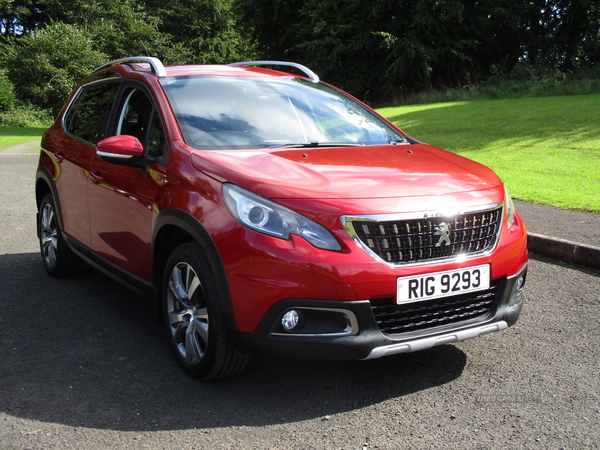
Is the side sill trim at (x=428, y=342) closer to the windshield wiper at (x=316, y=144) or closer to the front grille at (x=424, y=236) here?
the front grille at (x=424, y=236)

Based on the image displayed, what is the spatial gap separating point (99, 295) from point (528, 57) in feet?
125

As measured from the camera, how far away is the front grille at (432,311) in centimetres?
308

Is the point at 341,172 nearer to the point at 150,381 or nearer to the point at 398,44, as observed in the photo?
the point at 150,381

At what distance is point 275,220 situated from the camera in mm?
3031

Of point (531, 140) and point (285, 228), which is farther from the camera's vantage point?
point (531, 140)

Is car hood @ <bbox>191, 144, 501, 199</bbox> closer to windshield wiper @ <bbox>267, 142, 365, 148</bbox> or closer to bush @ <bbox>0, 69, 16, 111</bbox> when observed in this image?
windshield wiper @ <bbox>267, 142, 365, 148</bbox>

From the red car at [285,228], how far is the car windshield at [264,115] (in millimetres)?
14

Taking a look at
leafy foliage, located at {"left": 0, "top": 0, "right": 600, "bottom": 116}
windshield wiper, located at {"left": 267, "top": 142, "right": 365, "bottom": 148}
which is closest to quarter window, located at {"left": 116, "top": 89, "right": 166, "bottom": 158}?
windshield wiper, located at {"left": 267, "top": 142, "right": 365, "bottom": 148}

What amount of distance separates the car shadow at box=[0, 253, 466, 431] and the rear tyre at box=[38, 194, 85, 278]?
2.92 feet

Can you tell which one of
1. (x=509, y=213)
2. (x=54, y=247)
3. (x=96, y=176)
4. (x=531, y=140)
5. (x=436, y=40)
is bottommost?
(x=531, y=140)

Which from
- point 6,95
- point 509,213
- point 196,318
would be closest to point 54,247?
point 196,318

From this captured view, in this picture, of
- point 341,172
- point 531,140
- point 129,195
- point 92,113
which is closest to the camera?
point 341,172

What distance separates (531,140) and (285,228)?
12.5 m

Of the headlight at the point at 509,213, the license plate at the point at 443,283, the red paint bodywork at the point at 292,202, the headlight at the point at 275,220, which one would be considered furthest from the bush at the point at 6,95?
the license plate at the point at 443,283
